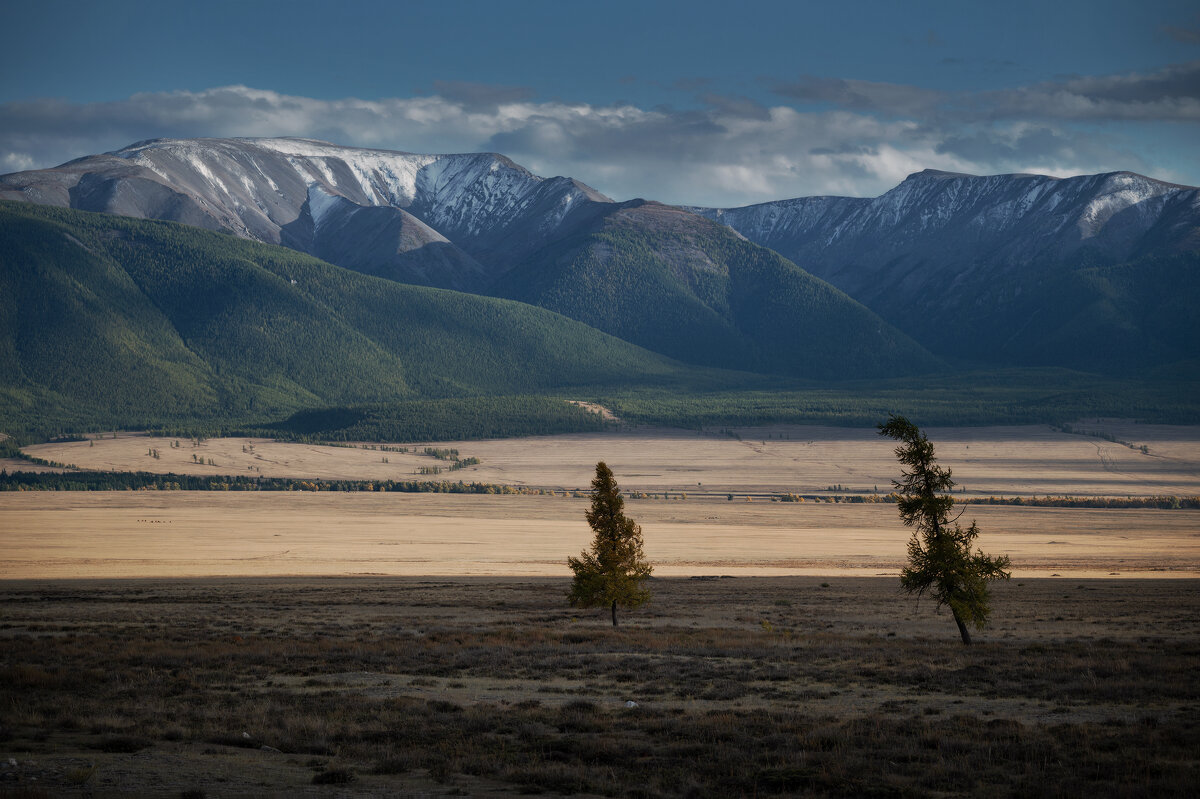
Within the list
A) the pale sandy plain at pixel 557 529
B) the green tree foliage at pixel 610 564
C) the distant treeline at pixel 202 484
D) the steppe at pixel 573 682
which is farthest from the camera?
the distant treeline at pixel 202 484

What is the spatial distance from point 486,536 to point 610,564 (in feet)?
203

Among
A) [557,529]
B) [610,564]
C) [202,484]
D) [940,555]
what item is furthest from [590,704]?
[202,484]

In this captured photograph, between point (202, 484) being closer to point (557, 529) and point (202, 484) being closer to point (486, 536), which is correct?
point (557, 529)

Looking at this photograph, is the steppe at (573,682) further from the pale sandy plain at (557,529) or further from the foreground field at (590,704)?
the pale sandy plain at (557,529)

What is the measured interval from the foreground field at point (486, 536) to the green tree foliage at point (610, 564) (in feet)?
88.7

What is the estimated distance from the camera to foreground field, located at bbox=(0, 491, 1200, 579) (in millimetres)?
87562

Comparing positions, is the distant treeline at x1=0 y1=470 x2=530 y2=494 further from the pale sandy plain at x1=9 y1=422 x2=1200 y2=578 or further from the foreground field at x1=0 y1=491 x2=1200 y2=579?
the foreground field at x1=0 y1=491 x2=1200 y2=579

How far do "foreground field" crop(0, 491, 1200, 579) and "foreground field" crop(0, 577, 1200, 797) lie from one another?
33500mm

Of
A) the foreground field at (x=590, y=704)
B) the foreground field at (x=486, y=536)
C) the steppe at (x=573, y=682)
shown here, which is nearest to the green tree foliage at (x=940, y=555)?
the steppe at (x=573, y=682)

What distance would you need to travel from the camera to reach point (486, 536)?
116m

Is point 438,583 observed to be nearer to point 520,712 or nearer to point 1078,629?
point 1078,629

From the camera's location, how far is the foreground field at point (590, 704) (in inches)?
856

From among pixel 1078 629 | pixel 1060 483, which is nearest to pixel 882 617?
pixel 1078 629

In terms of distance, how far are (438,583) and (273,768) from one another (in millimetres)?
50409
